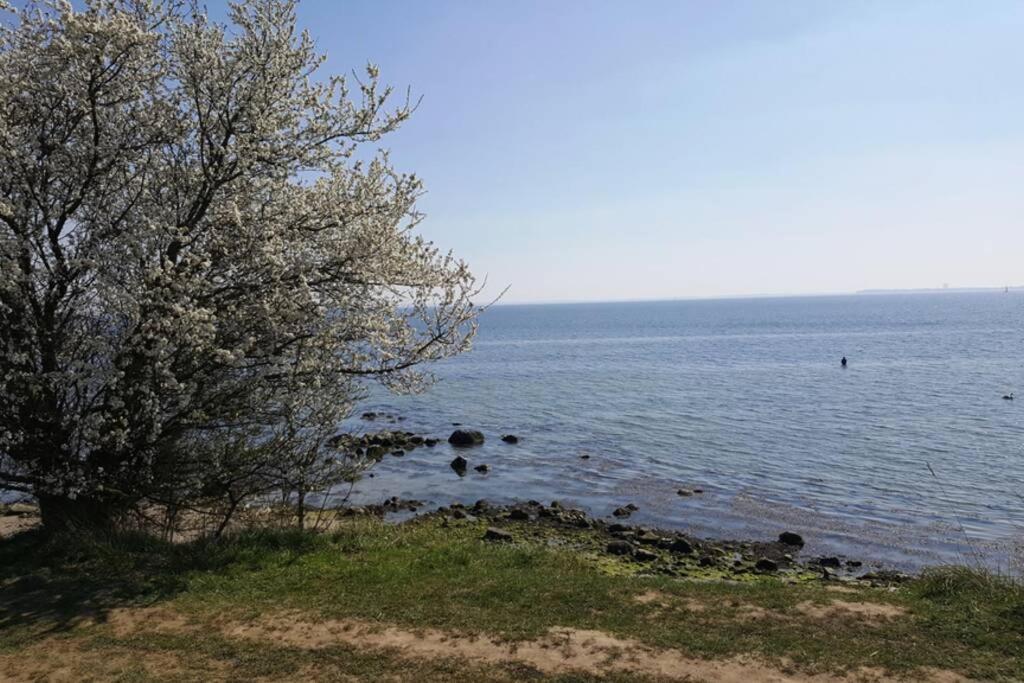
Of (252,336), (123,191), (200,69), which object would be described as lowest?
(252,336)

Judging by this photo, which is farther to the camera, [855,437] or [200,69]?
[855,437]

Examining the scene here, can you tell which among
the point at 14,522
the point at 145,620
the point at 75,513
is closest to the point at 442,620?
the point at 145,620

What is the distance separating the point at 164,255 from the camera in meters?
13.7

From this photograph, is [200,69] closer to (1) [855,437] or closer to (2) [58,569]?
(2) [58,569]

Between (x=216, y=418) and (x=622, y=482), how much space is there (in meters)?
22.7

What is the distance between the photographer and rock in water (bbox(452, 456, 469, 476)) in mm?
37000

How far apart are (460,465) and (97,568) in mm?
24765

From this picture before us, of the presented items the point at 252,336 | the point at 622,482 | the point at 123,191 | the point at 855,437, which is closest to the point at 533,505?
the point at 622,482

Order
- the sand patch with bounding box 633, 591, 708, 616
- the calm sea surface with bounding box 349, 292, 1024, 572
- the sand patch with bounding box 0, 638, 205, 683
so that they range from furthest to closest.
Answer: the calm sea surface with bounding box 349, 292, 1024, 572 → the sand patch with bounding box 633, 591, 708, 616 → the sand patch with bounding box 0, 638, 205, 683

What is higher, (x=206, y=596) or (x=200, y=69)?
(x=200, y=69)

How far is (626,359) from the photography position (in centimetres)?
9962

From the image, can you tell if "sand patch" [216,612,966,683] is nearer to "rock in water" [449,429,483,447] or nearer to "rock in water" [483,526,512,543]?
"rock in water" [483,526,512,543]

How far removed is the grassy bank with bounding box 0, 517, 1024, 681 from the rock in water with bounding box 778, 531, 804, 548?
1122 cm

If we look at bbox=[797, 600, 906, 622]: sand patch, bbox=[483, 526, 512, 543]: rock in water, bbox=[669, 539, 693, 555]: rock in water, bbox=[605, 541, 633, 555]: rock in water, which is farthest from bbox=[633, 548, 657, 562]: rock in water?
bbox=[797, 600, 906, 622]: sand patch
